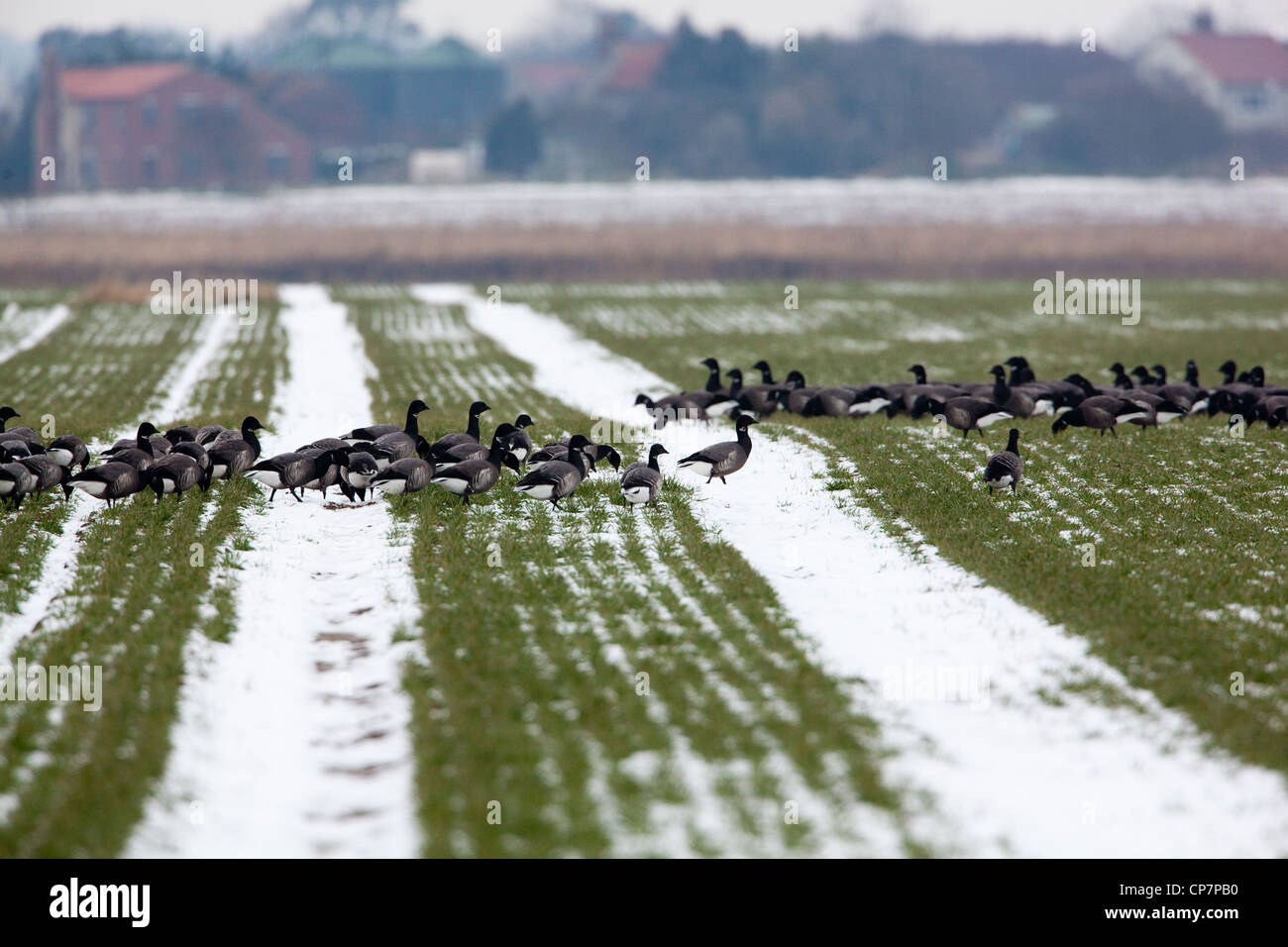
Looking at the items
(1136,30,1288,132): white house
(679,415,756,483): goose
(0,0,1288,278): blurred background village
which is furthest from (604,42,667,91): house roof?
(679,415,756,483): goose

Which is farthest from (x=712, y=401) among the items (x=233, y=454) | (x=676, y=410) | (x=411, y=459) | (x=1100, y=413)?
(x=233, y=454)

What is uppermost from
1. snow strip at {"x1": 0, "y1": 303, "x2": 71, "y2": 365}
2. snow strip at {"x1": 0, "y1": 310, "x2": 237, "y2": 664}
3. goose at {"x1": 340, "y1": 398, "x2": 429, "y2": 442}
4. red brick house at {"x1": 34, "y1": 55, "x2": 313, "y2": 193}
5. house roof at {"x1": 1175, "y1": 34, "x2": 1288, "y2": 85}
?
house roof at {"x1": 1175, "y1": 34, "x2": 1288, "y2": 85}

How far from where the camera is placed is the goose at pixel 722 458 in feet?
61.7

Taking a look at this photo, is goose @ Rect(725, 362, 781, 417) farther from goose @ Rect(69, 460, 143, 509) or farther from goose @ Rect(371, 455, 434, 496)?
goose @ Rect(69, 460, 143, 509)

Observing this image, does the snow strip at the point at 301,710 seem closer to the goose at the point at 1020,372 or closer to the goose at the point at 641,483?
the goose at the point at 641,483

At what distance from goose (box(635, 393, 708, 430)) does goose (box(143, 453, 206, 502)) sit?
10269 mm

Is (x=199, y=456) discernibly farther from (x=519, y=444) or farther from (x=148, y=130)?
(x=148, y=130)

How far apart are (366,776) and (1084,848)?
565cm

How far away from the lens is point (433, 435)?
75.6 ft

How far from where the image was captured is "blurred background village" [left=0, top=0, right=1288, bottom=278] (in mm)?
114750

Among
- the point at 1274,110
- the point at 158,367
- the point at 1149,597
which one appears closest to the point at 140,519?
the point at 1149,597

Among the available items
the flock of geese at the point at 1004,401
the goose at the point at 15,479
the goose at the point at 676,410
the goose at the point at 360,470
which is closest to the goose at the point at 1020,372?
the flock of geese at the point at 1004,401

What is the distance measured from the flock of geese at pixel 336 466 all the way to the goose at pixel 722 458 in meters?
0.02

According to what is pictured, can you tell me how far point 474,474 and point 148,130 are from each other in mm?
111279
